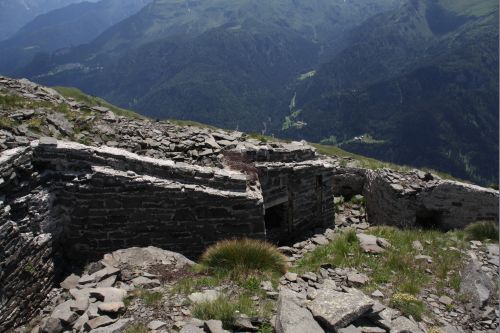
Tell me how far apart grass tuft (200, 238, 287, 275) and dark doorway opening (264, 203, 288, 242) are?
19.6ft

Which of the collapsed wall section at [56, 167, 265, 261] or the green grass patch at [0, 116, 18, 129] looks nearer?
the collapsed wall section at [56, 167, 265, 261]

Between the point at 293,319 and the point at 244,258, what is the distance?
2.81 metres

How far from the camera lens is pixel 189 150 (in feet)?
50.5

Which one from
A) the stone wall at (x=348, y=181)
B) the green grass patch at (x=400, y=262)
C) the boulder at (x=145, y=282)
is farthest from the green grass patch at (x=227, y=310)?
the stone wall at (x=348, y=181)

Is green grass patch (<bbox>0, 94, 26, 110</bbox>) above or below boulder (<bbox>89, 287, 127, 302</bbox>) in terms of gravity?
above

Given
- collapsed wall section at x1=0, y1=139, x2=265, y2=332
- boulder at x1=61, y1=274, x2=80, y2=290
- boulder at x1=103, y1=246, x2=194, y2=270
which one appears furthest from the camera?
collapsed wall section at x1=0, y1=139, x2=265, y2=332

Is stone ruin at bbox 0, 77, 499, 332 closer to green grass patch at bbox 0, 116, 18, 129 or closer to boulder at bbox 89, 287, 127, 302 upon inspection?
green grass patch at bbox 0, 116, 18, 129

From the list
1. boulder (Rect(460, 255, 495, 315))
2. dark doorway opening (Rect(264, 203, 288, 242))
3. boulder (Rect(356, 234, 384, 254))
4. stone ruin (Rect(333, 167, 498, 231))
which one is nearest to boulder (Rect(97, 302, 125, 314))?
boulder (Rect(356, 234, 384, 254))

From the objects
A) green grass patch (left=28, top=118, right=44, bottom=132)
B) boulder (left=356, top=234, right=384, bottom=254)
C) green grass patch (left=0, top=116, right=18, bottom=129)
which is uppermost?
green grass patch (left=0, top=116, right=18, bottom=129)

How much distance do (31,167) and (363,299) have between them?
9.21m

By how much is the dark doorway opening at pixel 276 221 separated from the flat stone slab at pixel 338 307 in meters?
7.74

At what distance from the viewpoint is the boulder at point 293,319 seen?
7095 mm

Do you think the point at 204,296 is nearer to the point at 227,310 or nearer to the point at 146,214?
the point at 227,310

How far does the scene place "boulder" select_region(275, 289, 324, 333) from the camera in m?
7.09
